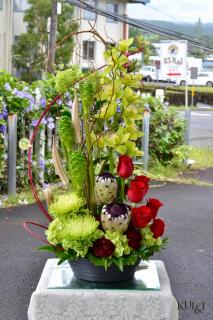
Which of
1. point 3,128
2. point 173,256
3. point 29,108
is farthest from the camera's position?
point 29,108

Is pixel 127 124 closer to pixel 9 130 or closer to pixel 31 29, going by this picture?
pixel 9 130

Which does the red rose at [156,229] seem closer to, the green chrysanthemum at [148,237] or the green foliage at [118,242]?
the green chrysanthemum at [148,237]

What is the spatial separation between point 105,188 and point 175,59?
34.6 feet

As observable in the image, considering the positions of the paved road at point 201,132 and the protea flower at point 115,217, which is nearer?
the protea flower at point 115,217

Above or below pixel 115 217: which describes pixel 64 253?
below

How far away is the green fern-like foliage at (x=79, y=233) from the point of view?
310 cm

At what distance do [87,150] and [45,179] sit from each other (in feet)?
15.2

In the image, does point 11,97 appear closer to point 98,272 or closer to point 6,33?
point 98,272

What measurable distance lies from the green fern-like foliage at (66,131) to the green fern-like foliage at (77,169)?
0.12 m

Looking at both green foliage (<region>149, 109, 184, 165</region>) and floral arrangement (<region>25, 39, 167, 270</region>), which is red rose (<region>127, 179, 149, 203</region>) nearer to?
floral arrangement (<region>25, 39, 167, 270</region>)

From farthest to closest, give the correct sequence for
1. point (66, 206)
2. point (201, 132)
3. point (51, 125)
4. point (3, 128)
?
1. point (201, 132)
2. point (51, 125)
3. point (3, 128)
4. point (66, 206)

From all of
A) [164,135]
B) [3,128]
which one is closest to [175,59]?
[164,135]

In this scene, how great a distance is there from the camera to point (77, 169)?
3.21 metres

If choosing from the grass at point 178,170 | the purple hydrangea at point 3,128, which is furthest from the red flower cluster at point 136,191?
the grass at point 178,170
